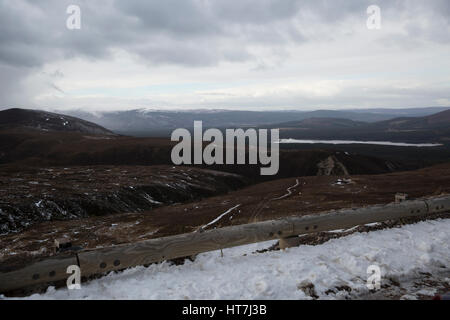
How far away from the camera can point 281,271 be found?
827cm

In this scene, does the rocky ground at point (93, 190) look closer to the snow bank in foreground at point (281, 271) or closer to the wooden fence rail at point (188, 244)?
the wooden fence rail at point (188, 244)

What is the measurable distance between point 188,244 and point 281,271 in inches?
105

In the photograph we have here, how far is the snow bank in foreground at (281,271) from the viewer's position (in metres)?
7.29

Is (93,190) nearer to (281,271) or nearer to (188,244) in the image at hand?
(188,244)

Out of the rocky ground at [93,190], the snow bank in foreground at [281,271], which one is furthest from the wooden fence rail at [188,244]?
the rocky ground at [93,190]

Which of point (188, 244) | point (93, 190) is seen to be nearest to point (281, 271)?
point (188, 244)

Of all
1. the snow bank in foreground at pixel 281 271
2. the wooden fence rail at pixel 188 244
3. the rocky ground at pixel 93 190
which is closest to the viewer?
the wooden fence rail at pixel 188 244

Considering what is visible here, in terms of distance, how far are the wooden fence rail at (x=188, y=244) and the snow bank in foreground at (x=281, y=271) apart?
428mm

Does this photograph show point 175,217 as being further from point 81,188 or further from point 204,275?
point 204,275

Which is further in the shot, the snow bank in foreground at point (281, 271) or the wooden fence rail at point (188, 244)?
the snow bank in foreground at point (281, 271)
